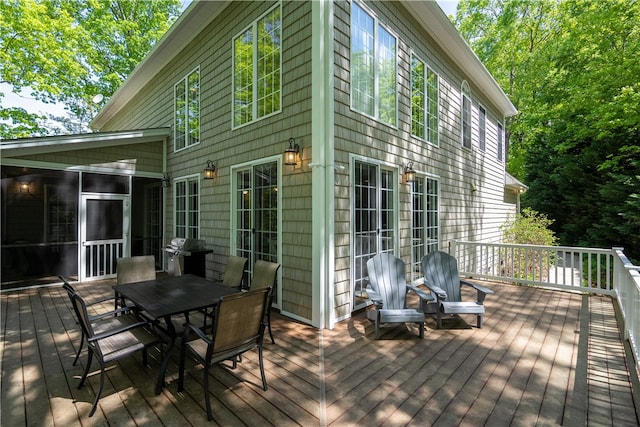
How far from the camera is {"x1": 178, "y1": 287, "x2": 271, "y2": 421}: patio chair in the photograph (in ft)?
7.34

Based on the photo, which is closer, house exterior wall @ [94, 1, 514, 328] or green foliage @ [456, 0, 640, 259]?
house exterior wall @ [94, 1, 514, 328]

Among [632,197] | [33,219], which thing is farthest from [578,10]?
[33,219]

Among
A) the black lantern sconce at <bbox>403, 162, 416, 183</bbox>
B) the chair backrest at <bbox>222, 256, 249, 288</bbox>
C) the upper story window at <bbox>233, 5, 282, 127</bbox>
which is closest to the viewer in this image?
the chair backrest at <bbox>222, 256, 249, 288</bbox>

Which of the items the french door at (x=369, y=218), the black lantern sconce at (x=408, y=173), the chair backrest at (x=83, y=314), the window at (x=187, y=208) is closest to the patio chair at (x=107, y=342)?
the chair backrest at (x=83, y=314)

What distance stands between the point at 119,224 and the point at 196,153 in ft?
8.86

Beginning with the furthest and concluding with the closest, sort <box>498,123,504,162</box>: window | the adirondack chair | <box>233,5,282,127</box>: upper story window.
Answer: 1. <box>498,123,504,162</box>: window
2. <box>233,5,282,127</box>: upper story window
3. the adirondack chair

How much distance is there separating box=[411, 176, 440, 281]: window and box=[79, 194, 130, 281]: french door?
6833 mm

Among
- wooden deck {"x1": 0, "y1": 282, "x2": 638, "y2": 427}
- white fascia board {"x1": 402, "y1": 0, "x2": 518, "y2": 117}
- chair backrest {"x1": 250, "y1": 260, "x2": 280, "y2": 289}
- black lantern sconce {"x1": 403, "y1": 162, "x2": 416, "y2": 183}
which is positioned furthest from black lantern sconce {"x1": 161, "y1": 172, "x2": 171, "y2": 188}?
white fascia board {"x1": 402, "y1": 0, "x2": 518, "y2": 117}

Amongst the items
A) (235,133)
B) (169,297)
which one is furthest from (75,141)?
(169,297)

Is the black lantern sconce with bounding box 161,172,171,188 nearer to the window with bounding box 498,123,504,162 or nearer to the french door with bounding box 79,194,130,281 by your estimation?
the french door with bounding box 79,194,130,281

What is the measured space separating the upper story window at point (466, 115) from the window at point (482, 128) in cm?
103

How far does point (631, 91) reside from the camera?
8969mm

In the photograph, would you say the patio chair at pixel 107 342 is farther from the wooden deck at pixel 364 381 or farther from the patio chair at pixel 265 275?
the patio chair at pixel 265 275

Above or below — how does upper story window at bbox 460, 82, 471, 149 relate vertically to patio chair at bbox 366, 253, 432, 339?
above
